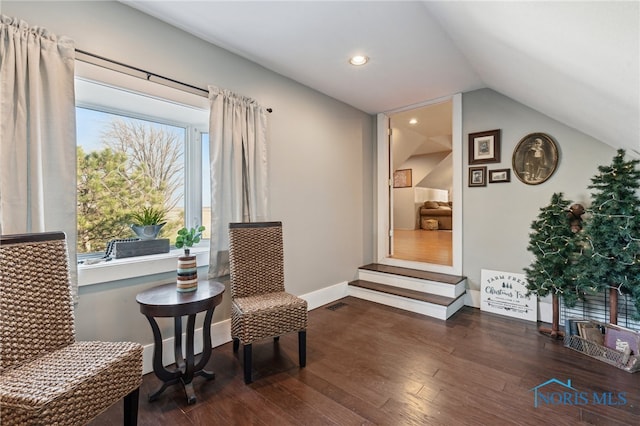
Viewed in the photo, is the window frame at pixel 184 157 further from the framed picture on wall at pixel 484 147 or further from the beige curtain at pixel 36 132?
the framed picture on wall at pixel 484 147

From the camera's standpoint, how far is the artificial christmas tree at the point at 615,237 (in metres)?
2.12

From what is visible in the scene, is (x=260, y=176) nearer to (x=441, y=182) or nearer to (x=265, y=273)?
(x=265, y=273)

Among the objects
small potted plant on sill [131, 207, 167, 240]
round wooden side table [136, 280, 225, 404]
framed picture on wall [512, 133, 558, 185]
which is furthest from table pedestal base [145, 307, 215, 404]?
framed picture on wall [512, 133, 558, 185]

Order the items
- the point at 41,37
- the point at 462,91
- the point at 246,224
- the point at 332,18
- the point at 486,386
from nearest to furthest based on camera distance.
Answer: the point at 41,37 < the point at 486,386 < the point at 332,18 < the point at 246,224 < the point at 462,91

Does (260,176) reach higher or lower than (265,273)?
higher

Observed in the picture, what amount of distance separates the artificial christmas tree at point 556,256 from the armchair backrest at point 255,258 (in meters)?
2.38

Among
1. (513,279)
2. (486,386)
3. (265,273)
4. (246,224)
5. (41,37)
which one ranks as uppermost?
(41,37)

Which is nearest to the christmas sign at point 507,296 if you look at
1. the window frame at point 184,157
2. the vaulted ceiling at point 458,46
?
the vaulted ceiling at point 458,46

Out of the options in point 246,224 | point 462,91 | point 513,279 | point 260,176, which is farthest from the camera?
point 462,91

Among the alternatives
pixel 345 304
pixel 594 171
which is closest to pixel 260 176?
pixel 345 304

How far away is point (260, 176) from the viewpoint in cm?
259

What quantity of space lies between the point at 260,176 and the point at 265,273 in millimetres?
884

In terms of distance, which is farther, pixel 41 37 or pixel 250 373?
pixel 250 373

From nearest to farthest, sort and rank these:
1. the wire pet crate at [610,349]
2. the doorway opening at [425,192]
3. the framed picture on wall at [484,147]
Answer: the wire pet crate at [610,349]
the framed picture on wall at [484,147]
the doorway opening at [425,192]
